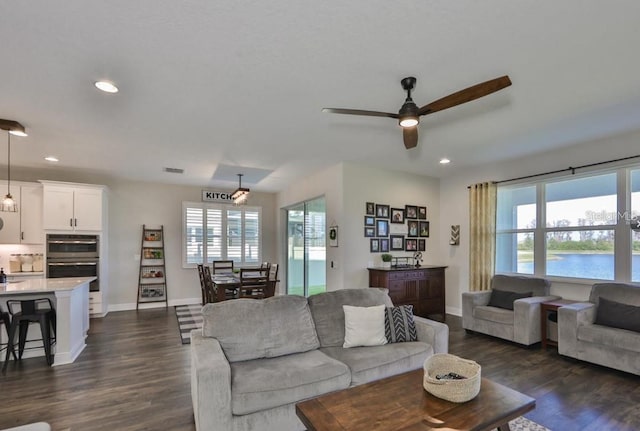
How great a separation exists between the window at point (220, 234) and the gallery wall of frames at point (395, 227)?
3500 millimetres

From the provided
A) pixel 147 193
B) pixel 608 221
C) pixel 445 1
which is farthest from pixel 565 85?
pixel 147 193

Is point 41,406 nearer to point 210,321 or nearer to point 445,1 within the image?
point 210,321

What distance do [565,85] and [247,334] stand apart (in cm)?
339

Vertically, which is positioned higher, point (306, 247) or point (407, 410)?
point (306, 247)

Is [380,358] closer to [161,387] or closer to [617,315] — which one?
[161,387]

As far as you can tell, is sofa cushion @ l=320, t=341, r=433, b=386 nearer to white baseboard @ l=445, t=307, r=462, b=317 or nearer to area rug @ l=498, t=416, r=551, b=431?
area rug @ l=498, t=416, r=551, b=431

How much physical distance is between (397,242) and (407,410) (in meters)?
4.33

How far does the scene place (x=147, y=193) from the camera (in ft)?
23.2

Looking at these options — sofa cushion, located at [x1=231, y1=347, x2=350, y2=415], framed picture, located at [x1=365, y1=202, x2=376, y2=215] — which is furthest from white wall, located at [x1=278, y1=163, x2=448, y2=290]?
sofa cushion, located at [x1=231, y1=347, x2=350, y2=415]

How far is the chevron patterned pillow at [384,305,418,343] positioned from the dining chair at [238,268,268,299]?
248 cm

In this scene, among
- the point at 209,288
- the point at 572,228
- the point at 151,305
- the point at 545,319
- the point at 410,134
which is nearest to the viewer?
the point at 410,134

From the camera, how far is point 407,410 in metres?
1.79

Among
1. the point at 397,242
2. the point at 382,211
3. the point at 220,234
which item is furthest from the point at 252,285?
the point at 220,234

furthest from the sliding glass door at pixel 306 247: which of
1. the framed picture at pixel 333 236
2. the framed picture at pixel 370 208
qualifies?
the framed picture at pixel 370 208
